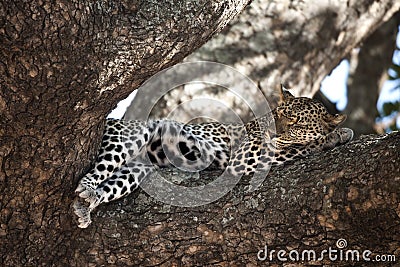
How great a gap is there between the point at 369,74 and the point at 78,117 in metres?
7.32

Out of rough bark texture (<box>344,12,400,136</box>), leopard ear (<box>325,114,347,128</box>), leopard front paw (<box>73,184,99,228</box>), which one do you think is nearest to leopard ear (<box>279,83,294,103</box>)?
leopard ear (<box>325,114,347,128</box>)

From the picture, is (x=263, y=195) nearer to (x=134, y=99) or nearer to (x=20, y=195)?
(x=20, y=195)

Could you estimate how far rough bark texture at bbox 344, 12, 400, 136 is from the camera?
11.5 metres

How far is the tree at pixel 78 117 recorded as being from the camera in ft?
17.7

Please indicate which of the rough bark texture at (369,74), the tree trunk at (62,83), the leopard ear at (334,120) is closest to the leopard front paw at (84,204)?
the tree trunk at (62,83)

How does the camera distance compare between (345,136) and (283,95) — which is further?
(283,95)

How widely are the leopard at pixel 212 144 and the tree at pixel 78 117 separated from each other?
0.79 feet

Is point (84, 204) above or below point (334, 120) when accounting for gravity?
below

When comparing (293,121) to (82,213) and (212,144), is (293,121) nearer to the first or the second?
(212,144)

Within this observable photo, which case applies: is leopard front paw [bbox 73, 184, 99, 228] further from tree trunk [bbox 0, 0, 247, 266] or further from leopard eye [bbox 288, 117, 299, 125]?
leopard eye [bbox 288, 117, 299, 125]

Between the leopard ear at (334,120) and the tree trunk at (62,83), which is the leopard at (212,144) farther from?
the tree trunk at (62,83)

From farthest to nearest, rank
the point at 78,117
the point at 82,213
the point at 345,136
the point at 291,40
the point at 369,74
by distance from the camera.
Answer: the point at 369,74 < the point at 291,40 < the point at 345,136 < the point at 82,213 < the point at 78,117

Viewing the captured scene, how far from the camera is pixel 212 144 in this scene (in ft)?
24.8

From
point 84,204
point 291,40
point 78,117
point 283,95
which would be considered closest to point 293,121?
point 283,95
